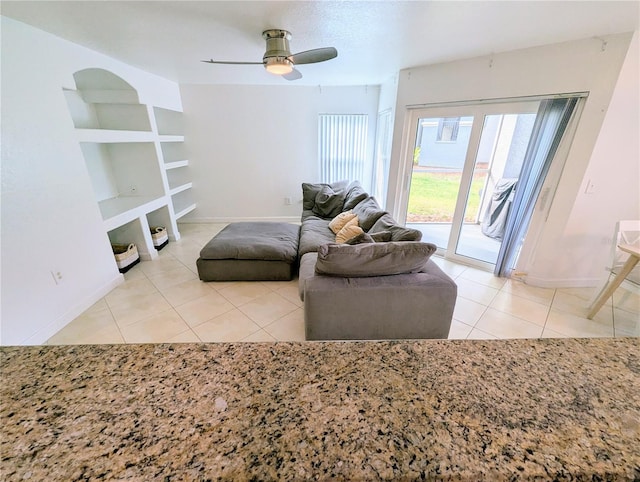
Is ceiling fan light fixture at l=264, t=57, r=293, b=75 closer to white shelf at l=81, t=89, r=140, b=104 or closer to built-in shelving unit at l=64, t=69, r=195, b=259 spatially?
A: built-in shelving unit at l=64, t=69, r=195, b=259

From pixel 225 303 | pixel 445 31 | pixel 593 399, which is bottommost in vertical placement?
pixel 225 303

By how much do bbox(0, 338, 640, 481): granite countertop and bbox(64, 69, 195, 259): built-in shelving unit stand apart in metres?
2.88

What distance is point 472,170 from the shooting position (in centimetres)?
310

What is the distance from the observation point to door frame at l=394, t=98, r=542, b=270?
2705 mm

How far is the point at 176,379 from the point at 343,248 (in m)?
1.34

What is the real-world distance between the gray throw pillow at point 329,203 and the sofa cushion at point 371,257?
2.19 m

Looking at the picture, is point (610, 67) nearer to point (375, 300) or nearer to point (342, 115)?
point (375, 300)

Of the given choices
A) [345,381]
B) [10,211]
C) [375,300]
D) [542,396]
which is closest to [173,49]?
[10,211]

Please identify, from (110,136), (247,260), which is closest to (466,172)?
(247,260)

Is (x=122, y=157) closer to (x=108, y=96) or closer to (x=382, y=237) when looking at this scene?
(x=108, y=96)

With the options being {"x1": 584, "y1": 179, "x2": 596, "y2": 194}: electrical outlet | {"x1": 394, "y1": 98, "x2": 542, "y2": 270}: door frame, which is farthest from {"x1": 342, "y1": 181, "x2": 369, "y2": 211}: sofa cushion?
{"x1": 584, "y1": 179, "x2": 596, "y2": 194}: electrical outlet

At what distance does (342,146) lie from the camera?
4.82 meters

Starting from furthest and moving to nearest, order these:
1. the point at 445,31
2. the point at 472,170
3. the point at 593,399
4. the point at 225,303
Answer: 1. the point at 472,170
2. the point at 225,303
3. the point at 445,31
4. the point at 593,399

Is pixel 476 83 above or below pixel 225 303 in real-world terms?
above
